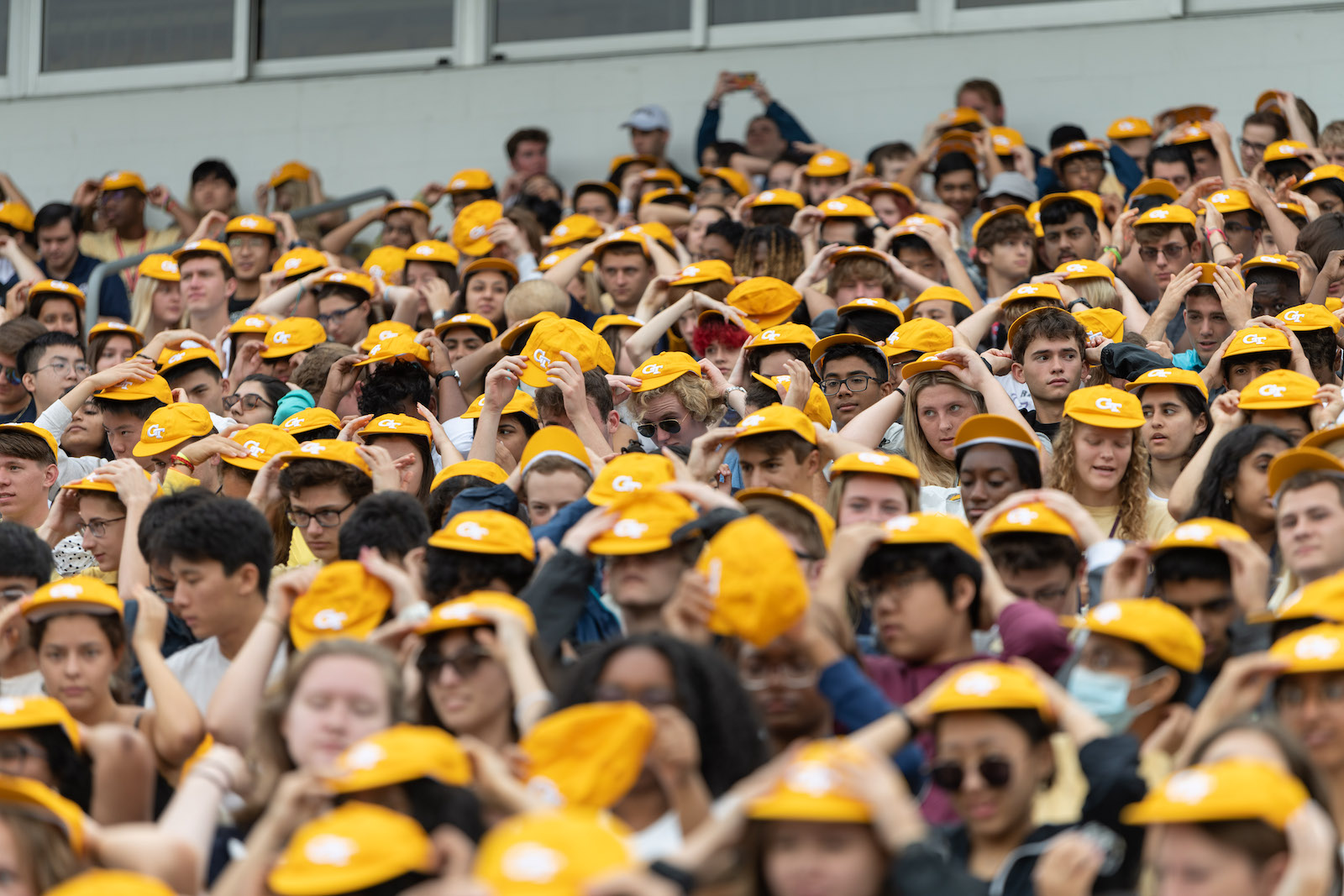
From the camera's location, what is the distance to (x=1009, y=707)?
152 inches

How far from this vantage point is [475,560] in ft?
17.0

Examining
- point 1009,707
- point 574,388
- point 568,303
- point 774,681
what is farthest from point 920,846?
point 568,303

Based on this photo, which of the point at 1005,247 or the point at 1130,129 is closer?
the point at 1005,247

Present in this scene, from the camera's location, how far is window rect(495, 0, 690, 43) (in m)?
13.5

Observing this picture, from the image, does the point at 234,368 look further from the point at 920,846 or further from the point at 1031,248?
the point at 920,846

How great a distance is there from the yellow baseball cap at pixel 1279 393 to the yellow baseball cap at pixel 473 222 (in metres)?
5.82

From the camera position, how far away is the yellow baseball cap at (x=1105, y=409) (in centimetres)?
624

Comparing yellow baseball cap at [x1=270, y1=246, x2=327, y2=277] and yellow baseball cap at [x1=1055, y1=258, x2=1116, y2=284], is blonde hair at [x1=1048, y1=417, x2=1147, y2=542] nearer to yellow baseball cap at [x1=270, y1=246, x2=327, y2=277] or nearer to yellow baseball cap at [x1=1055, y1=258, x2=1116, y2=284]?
yellow baseball cap at [x1=1055, y1=258, x2=1116, y2=284]

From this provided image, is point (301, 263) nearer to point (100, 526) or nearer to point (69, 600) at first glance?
point (100, 526)

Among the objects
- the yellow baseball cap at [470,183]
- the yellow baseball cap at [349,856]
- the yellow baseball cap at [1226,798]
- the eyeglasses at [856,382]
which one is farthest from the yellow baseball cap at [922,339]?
the yellow baseball cap at [470,183]

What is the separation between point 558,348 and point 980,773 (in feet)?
13.8

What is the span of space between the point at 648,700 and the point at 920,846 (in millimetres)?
806

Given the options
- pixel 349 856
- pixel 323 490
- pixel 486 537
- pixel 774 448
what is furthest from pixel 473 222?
pixel 349 856

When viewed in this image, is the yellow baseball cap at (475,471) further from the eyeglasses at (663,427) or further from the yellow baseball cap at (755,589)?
the yellow baseball cap at (755,589)
